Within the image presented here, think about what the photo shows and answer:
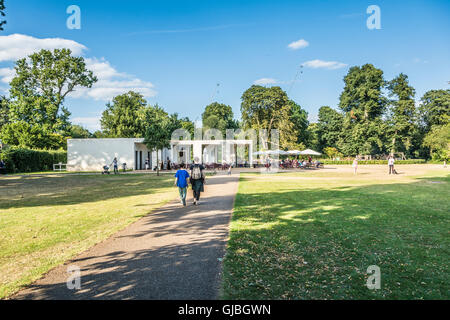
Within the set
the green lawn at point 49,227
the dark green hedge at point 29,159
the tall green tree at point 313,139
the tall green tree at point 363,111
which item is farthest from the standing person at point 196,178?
the tall green tree at point 313,139

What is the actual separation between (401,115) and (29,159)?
59.0m

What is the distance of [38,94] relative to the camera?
126 feet

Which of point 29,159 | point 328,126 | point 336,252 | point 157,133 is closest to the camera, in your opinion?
point 336,252

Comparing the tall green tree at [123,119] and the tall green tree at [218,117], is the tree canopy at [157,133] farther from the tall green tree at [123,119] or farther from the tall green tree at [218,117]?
the tall green tree at [218,117]

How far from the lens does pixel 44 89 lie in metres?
38.2

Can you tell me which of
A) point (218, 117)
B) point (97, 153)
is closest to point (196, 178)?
point (97, 153)

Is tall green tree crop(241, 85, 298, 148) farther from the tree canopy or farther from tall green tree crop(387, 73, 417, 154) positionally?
the tree canopy

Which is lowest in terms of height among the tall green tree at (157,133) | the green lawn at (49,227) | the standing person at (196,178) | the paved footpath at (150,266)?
the green lawn at (49,227)

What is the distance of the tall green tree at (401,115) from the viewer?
51.9m

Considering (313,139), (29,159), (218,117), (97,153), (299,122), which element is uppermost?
(218,117)

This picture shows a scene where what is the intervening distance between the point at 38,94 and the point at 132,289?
1735 inches

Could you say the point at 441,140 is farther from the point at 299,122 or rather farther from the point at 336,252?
the point at 336,252

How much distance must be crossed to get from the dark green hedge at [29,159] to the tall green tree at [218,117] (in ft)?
108
